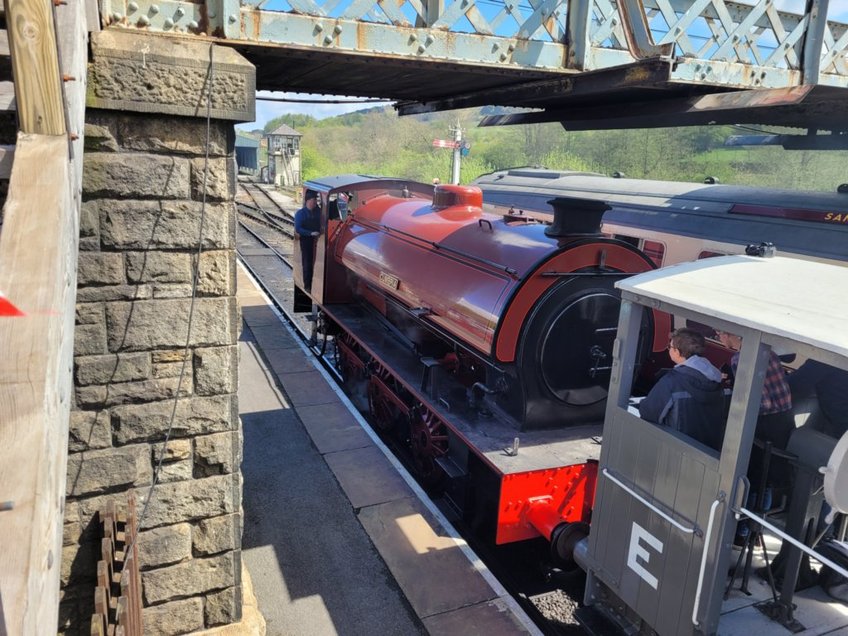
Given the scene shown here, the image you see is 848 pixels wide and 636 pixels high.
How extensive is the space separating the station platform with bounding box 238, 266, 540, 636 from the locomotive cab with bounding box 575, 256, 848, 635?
3.29 feet

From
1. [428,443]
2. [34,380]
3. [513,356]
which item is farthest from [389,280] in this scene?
[34,380]

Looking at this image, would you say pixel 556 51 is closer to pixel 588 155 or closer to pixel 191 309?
pixel 191 309

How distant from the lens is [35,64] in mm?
2057

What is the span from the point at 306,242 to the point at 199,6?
7.35 m

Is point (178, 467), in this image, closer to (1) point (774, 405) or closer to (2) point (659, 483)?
(2) point (659, 483)

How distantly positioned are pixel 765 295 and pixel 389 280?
15.2 ft

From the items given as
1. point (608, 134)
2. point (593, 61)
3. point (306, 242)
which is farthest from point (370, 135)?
point (593, 61)

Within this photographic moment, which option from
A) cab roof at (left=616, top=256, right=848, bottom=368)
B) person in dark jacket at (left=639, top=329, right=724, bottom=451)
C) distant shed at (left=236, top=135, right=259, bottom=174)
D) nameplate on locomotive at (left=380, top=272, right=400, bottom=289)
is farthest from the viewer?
distant shed at (left=236, top=135, right=259, bottom=174)

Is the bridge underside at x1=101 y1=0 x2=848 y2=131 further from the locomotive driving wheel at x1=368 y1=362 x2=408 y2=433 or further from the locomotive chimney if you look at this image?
the locomotive driving wheel at x1=368 y1=362 x2=408 y2=433

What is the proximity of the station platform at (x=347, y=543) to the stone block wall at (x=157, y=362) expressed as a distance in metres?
0.95

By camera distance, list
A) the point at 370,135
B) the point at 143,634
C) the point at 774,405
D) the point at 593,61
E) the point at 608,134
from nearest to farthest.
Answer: the point at 774,405 → the point at 143,634 → the point at 593,61 → the point at 608,134 → the point at 370,135

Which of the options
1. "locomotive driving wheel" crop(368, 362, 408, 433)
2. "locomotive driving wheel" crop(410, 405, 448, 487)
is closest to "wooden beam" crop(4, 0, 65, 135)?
"locomotive driving wheel" crop(410, 405, 448, 487)

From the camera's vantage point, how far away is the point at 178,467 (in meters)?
3.72

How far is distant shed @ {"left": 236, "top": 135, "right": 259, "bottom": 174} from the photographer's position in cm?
6175
